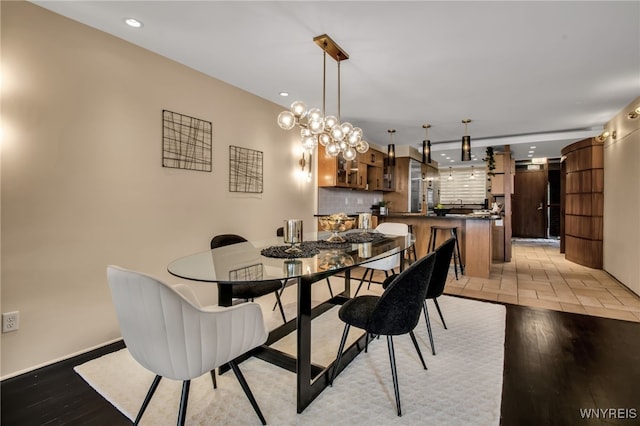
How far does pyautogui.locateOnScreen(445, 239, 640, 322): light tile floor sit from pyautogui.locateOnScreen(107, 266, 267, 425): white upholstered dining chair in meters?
3.21

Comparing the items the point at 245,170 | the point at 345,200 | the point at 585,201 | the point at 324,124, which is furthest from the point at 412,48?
the point at 585,201

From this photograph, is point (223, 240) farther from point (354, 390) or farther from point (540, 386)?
point (540, 386)

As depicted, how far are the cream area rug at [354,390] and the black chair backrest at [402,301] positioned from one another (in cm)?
41

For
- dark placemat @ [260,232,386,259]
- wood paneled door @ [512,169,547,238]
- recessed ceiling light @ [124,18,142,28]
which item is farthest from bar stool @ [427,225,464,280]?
wood paneled door @ [512,169,547,238]

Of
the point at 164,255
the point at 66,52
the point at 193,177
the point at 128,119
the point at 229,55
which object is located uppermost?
the point at 229,55

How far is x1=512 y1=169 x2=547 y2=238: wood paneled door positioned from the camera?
9.34m

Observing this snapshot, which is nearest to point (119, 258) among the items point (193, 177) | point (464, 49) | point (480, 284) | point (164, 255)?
point (164, 255)

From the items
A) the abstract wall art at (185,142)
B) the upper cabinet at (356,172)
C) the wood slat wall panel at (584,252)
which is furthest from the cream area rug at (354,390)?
the wood slat wall panel at (584,252)

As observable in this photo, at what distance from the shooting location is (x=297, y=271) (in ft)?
4.99

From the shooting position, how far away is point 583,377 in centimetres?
194

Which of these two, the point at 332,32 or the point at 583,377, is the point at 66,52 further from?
the point at 583,377

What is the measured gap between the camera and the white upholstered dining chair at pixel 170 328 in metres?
1.14

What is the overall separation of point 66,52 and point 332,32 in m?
1.96

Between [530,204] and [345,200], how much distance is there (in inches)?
278
